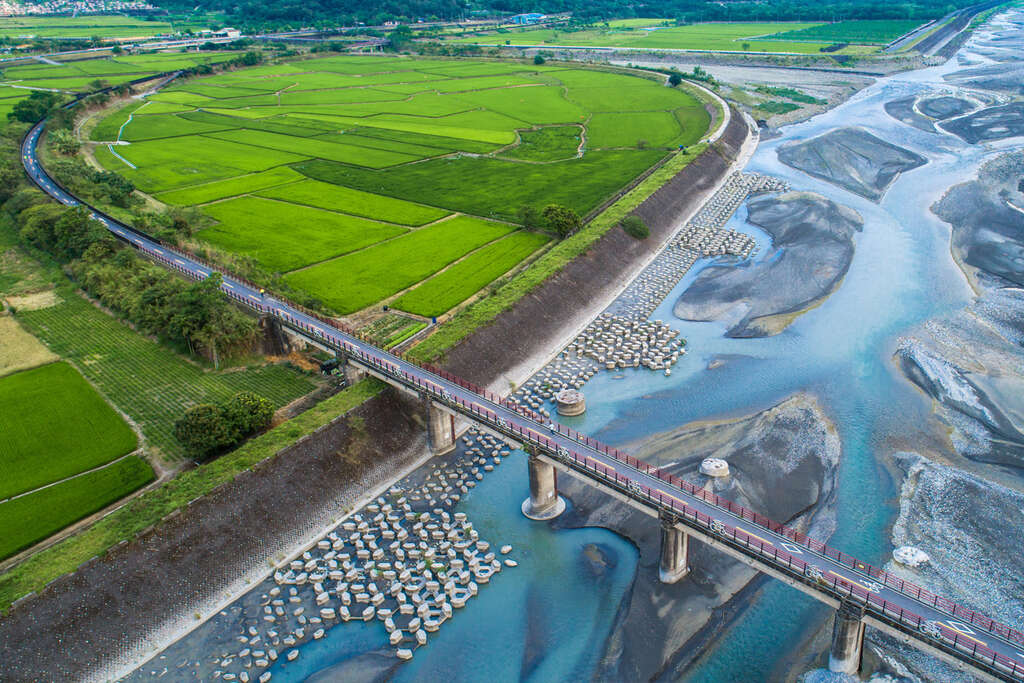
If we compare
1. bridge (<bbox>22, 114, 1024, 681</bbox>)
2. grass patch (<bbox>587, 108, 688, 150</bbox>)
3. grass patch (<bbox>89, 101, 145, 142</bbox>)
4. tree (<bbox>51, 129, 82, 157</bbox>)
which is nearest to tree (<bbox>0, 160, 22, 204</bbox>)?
tree (<bbox>51, 129, 82, 157</bbox>)

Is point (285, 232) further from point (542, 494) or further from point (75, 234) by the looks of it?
point (542, 494)

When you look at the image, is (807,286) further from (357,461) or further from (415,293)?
(357,461)

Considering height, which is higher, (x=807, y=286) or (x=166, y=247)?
(x=166, y=247)

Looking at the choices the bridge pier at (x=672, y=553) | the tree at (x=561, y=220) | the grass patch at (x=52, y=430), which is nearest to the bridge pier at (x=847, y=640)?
the bridge pier at (x=672, y=553)

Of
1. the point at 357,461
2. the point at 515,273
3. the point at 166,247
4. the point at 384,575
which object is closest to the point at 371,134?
the point at 166,247

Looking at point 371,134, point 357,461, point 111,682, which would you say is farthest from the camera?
point 371,134

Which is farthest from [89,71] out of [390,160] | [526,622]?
[526,622]

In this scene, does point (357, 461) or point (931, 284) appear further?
point (931, 284)

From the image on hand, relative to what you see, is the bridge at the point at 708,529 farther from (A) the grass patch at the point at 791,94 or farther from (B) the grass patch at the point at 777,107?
(A) the grass patch at the point at 791,94
